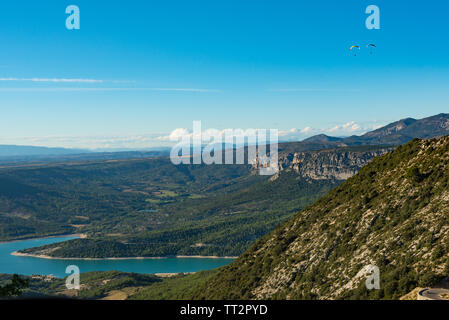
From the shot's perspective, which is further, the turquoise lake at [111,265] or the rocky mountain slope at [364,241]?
the turquoise lake at [111,265]

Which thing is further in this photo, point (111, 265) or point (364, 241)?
point (111, 265)

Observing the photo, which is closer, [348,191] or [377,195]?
[377,195]

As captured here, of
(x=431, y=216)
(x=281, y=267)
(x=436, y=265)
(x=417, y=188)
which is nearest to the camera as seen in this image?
(x=436, y=265)

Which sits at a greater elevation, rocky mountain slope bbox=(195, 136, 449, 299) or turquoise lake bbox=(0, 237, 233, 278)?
rocky mountain slope bbox=(195, 136, 449, 299)

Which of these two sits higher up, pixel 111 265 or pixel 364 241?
pixel 364 241

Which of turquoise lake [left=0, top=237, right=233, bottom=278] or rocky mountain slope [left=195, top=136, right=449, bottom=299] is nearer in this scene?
rocky mountain slope [left=195, top=136, right=449, bottom=299]

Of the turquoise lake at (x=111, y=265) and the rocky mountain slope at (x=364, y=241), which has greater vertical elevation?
the rocky mountain slope at (x=364, y=241)
